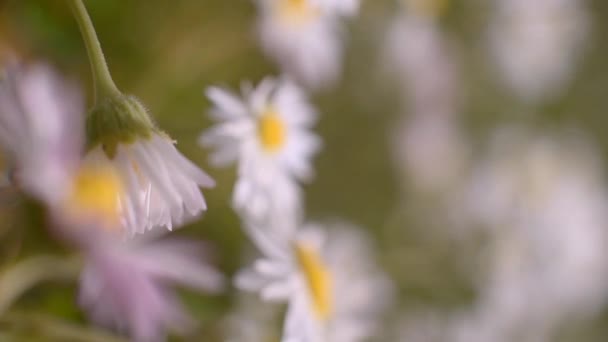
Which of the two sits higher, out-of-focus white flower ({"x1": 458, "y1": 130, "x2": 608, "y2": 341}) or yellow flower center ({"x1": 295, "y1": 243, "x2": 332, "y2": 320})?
out-of-focus white flower ({"x1": 458, "y1": 130, "x2": 608, "y2": 341})

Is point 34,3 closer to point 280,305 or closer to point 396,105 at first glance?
point 280,305

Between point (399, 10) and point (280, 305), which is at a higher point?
point (399, 10)

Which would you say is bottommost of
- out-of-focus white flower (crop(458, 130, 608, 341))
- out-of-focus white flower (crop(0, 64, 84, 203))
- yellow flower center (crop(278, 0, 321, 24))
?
out-of-focus white flower (crop(0, 64, 84, 203))

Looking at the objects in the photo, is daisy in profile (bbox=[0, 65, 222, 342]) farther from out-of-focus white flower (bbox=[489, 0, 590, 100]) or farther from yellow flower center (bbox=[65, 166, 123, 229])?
out-of-focus white flower (bbox=[489, 0, 590, 100])

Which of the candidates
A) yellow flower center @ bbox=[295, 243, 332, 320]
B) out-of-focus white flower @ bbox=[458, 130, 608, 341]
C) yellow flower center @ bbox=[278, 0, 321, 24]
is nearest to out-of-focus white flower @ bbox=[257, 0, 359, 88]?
yellow flower center @ bbox=[278, 0, 321, 24]

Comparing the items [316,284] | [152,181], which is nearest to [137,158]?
[152,181]

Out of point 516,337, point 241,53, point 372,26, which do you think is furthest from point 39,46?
point 516,337

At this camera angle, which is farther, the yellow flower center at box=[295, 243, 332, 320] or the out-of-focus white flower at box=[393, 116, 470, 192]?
the out-of-focus white flower at box=[393, 116, 470, 192]
